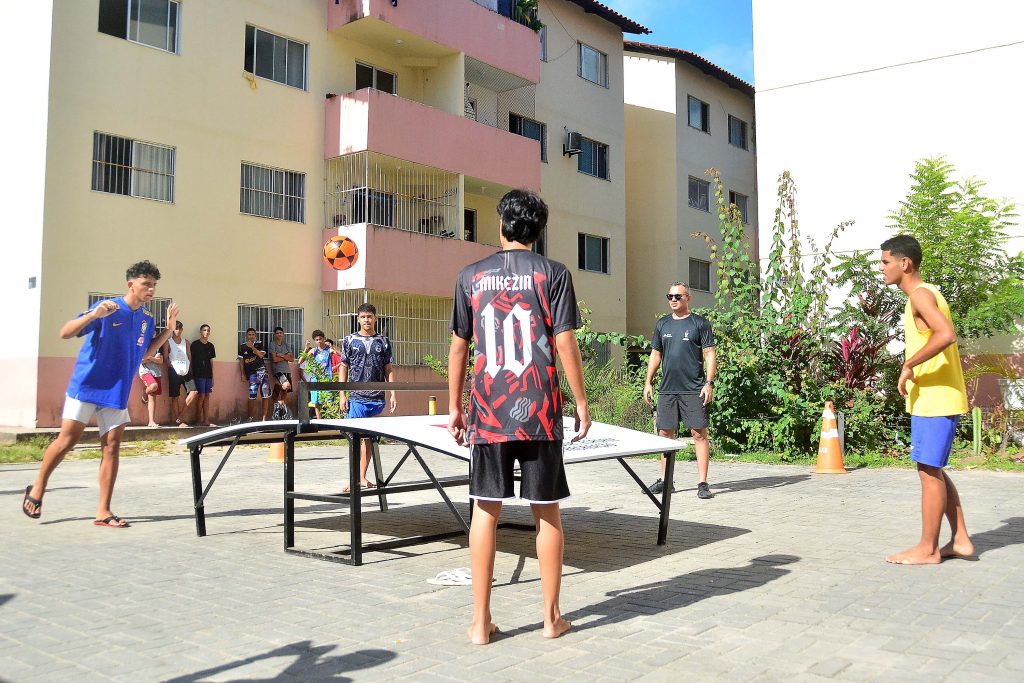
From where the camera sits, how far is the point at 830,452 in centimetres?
1145

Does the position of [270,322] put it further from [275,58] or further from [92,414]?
[92,414]

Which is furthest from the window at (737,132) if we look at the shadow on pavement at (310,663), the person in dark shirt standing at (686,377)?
the shadow on pavement at (310,663)

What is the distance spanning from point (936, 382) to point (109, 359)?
240 inches

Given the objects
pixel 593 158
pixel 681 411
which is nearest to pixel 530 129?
pixel 593 158

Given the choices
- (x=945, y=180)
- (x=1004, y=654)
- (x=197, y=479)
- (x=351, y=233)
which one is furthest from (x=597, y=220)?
(x=1004, y=654)

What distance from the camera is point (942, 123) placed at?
15.8 m

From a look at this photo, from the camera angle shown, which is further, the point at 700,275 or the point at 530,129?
the point at 700,275

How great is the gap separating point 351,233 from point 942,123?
39.9 ft

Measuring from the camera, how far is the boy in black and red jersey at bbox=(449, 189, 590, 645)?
14.3 ft

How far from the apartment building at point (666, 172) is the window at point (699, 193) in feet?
0.12

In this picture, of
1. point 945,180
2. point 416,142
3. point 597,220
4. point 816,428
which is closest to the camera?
point 816,428

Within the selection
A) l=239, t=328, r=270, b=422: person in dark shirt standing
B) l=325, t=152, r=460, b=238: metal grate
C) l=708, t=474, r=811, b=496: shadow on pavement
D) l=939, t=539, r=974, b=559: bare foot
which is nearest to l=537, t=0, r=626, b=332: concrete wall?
l=325, t=152, r=460, b=238: metal grate

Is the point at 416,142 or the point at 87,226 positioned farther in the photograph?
the point at 416,142

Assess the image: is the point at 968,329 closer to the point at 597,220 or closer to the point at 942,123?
the point at 942,123
